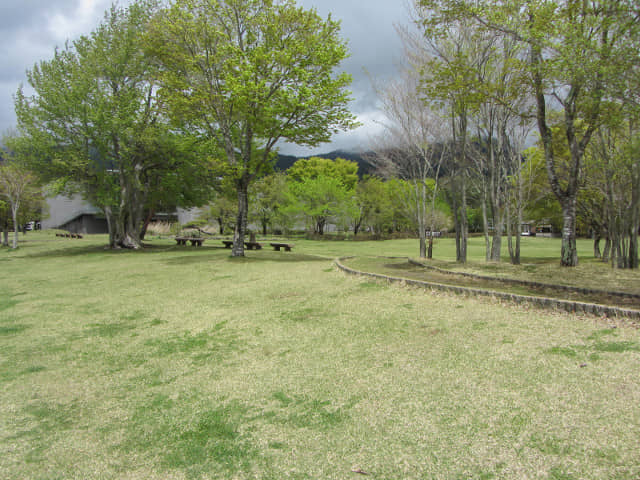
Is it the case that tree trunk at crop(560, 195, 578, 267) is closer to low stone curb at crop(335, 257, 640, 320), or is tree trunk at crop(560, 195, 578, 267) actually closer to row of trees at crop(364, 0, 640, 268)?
row of trees at crop(364, 0, 640, 268)

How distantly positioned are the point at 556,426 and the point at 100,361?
16.4 feet

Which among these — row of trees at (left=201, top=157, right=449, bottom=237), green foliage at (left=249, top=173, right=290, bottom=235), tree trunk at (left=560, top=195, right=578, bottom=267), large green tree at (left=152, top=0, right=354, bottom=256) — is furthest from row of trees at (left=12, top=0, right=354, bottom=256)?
green foliage at (left=249, top=173, right=290, bottom=235)

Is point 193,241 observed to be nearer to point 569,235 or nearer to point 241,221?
point 241,221

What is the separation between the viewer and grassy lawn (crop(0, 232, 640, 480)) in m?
2.62

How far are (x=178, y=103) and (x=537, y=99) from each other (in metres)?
12.9

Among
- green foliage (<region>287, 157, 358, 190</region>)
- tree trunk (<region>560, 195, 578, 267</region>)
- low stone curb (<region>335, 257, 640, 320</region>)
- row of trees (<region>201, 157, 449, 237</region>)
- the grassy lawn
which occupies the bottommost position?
the grassy lawn

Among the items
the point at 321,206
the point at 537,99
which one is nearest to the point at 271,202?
the point at 321,206

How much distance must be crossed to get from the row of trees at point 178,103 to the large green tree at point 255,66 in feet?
0.15

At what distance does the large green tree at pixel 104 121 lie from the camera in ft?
61.2

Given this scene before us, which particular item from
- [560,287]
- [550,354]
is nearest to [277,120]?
[560,287]

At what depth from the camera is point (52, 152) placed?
1891 cm

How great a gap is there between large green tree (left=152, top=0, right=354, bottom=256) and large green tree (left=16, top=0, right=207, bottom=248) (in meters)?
3.99

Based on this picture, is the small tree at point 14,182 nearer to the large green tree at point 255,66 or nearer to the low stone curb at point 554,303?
the large green tree at point 255,66

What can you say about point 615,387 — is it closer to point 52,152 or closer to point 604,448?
point 604,448
